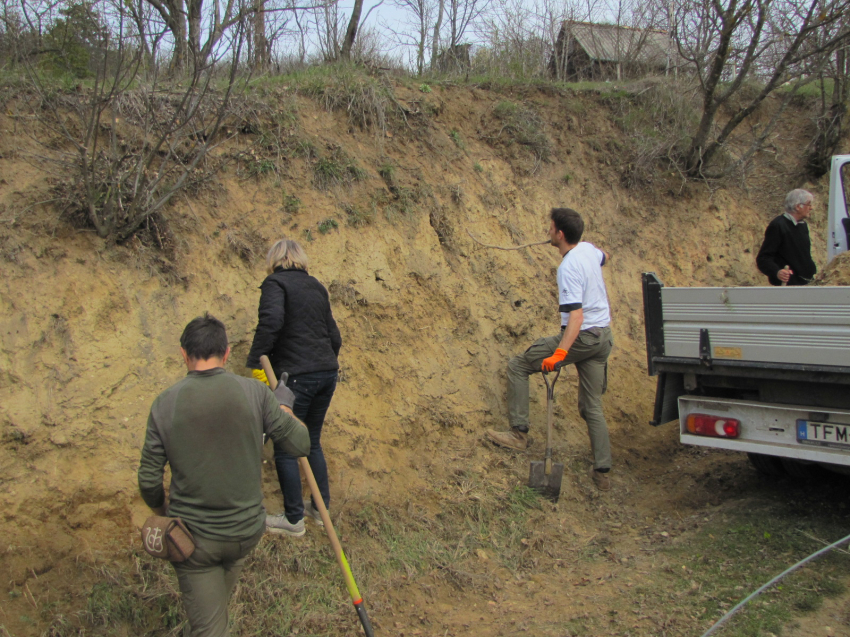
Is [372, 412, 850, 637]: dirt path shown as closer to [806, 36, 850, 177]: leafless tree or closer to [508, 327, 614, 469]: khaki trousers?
[508, 327, 614, 469]: khaki trousers

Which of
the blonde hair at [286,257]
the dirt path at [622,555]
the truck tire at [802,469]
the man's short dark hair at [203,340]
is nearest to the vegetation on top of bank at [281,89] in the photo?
the blonde hair at [286,257]

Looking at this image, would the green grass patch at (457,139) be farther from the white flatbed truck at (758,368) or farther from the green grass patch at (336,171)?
the white flatbed truck at (758,368)

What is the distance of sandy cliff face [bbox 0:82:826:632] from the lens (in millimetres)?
3994

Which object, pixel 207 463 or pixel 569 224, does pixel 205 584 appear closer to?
pixel 207 463

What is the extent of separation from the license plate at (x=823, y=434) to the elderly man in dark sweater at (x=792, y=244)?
2.38m

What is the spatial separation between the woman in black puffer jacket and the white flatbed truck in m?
2.46

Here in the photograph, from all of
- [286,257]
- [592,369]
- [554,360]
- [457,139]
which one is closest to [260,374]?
[286,257]

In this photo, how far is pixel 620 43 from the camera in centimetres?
1059

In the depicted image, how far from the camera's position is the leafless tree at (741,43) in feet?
25.4

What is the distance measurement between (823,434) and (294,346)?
341 cm

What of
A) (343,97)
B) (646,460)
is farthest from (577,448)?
(343,97)

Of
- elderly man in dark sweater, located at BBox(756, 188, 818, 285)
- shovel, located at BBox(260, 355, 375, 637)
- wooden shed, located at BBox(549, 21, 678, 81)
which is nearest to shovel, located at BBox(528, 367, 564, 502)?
shovel, located at BBox(260, 355, 375, 637)

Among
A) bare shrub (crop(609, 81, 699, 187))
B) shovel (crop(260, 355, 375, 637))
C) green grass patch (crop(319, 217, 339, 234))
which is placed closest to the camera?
shovel (crop(260, 355, 375, 637))

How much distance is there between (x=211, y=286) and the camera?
504 centimetres
